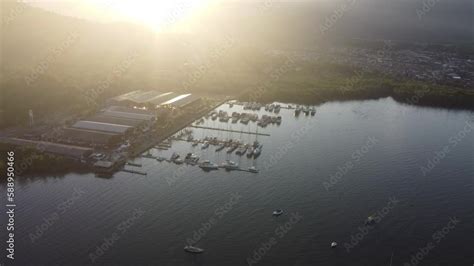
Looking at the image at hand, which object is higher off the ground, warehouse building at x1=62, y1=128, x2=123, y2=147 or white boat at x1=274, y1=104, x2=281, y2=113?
white boat at x1=274, y1=104, x2=281, y2=113

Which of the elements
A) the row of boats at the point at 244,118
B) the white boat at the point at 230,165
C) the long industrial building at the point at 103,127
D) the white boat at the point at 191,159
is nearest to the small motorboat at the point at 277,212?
the white boat at the point at 230,165

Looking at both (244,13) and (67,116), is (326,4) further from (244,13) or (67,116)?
(67,116)

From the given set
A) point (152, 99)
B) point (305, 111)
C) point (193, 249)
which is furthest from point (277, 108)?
point (193, 249)

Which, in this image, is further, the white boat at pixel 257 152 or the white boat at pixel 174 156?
the white boat at pixel 257 152

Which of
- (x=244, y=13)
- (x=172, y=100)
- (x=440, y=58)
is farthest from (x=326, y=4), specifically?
(x=172, y=100)

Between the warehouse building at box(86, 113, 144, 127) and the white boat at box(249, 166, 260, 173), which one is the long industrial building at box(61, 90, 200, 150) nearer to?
the warehouse building at box(86, 113, 144, 127)

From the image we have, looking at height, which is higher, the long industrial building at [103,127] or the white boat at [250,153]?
the long industrial building at [103,127]

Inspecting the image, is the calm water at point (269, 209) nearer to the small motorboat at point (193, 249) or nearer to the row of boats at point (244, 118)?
the small motorboat at point (193, 249)

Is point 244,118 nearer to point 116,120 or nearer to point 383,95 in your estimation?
point 116,120

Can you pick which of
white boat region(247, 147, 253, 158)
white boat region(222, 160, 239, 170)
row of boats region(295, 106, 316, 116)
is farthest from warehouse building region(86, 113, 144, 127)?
row of boats region(295, 106, 316, 116)
